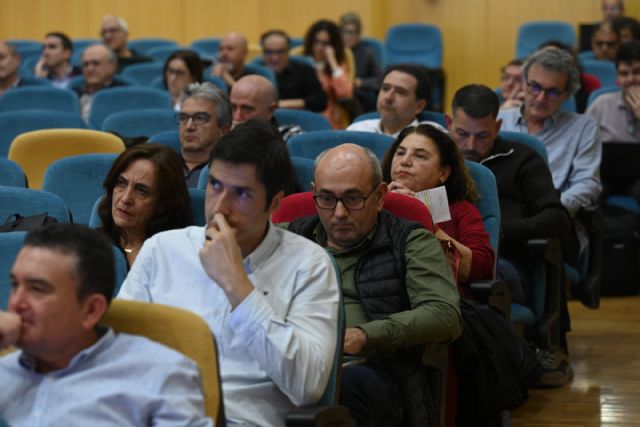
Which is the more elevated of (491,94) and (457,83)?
(491,94)

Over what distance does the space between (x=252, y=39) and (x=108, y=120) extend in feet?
23.2

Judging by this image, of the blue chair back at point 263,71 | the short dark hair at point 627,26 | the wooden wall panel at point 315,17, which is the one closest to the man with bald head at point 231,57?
the blue chair back at point 263,71

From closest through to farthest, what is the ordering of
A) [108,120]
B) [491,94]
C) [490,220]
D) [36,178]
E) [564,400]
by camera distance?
[490,220]
[564,400]
[491,94]
[36,178]
[108,120]

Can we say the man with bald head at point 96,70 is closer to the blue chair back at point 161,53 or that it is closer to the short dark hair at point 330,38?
the short dark hair at point 330,38

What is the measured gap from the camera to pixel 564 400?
4.40 meters

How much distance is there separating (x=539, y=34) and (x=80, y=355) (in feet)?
31.9

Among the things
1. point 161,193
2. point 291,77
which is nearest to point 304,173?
point 161,193

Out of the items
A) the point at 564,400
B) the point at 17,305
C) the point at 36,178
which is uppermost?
the point at 17,305

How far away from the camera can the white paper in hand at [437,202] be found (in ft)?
12.4

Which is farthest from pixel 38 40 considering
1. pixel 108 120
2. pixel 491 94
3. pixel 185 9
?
pixel 491 94

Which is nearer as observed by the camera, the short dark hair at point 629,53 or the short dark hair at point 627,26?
the short dark hair at point 629,53

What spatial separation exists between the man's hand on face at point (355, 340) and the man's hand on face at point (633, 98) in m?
3.64

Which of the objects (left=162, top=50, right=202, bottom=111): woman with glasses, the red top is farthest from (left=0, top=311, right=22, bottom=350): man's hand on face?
(left=162, top=50, right=202, bottom=111): woman with glasses

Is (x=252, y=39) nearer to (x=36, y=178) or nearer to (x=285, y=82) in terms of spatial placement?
(x=285, y=82)
